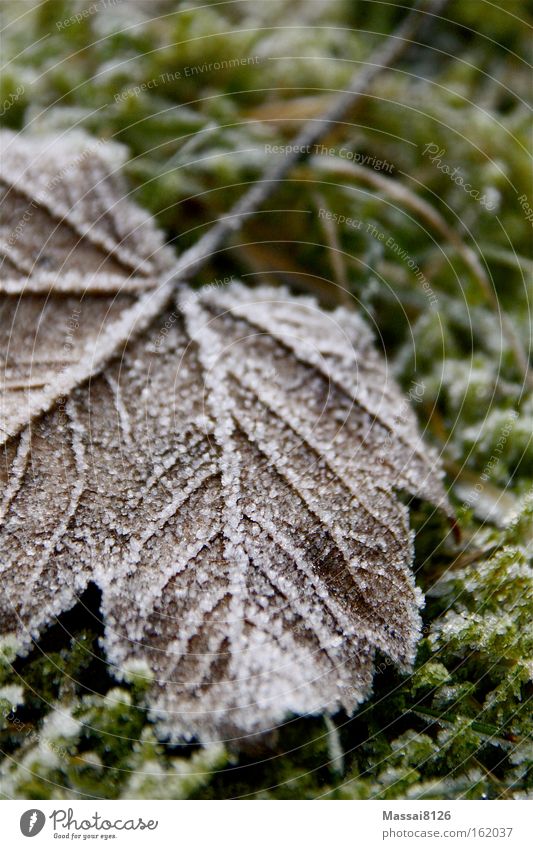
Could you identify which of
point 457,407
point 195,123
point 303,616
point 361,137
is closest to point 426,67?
point 361,137

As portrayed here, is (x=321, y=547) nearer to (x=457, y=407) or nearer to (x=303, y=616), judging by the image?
(x=303, y=616)

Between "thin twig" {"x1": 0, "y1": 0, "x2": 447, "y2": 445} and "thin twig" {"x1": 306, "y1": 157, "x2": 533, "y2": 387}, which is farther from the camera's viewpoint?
"thin twig" {"x1": 306, "y1": 157, "x2": 533, "y2": 387}

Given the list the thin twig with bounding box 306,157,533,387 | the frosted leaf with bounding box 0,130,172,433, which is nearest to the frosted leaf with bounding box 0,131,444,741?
the frosted leaf with bounding box 0,130,172,433

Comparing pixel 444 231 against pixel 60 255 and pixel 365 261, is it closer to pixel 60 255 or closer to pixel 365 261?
pixel 365 261
